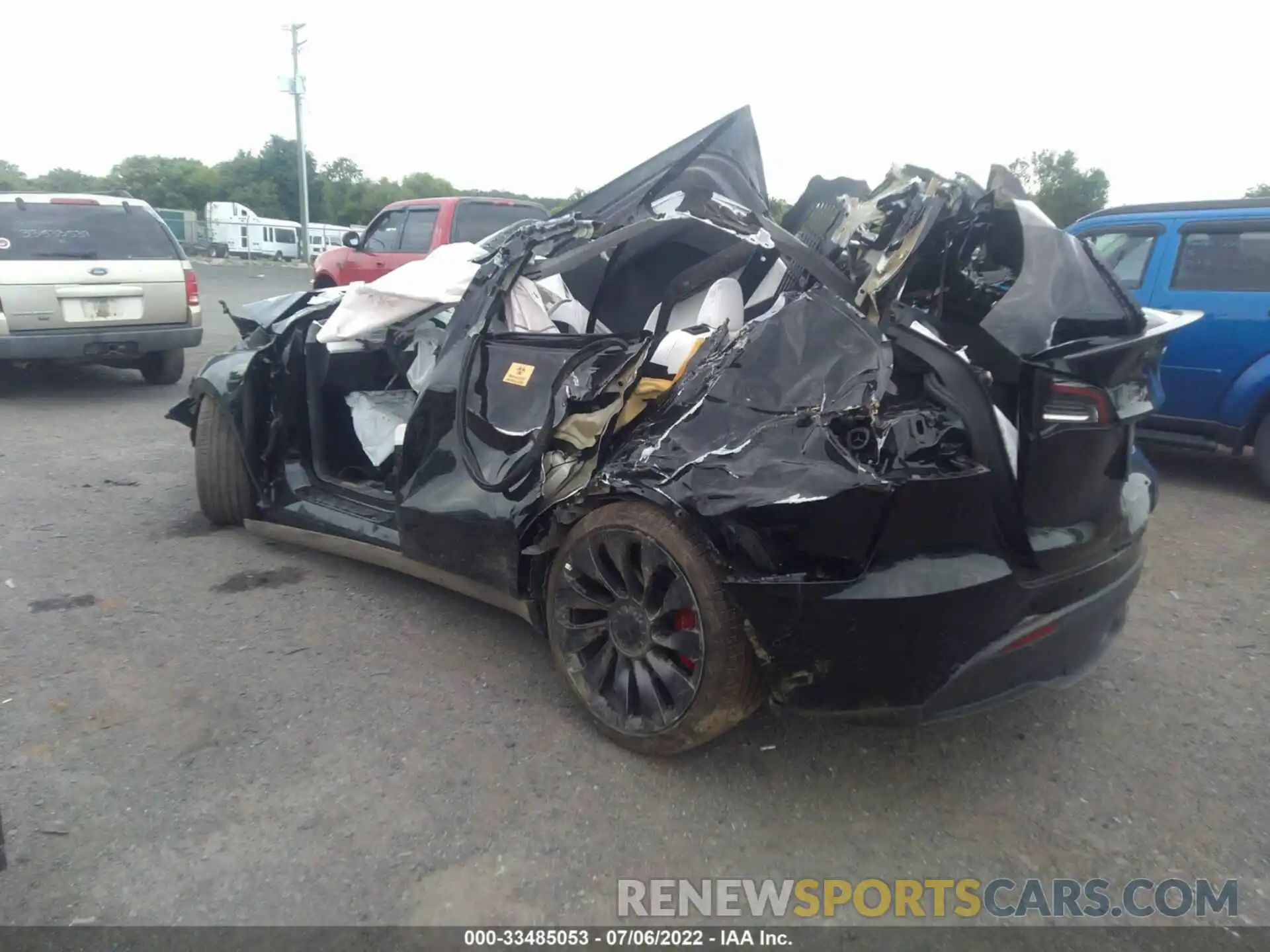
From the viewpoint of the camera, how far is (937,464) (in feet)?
7.77

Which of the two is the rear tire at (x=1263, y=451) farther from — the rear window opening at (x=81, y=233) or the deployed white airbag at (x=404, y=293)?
the rear window opening at (x=81, y=233)

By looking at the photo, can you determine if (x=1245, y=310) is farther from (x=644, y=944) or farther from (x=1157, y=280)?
(x=644, y=944)

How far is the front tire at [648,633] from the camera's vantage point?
2.55m

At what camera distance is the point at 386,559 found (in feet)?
12.5

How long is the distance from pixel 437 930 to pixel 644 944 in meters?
0.49

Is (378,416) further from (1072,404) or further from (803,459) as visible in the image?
(1072,404)

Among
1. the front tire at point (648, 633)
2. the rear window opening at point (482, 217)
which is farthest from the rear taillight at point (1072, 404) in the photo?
the rear window opening at point (482, 217)

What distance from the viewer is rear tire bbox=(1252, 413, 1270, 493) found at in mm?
5719

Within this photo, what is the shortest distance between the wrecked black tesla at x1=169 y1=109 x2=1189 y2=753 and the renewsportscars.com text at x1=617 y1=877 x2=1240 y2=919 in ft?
1.45

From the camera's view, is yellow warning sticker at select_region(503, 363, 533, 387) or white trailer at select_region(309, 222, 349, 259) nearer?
yellow warning sticker at select_region(503, 363, 533, 387)

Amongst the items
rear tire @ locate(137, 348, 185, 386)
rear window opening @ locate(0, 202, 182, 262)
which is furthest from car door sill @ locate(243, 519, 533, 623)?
rear tire @ locate(137, 348, 185, 386)

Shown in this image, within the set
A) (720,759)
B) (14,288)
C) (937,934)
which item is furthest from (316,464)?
(14,288)

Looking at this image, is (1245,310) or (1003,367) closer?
(1003,367)

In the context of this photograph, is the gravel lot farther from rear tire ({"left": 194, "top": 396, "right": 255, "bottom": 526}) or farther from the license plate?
the license plate
